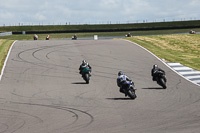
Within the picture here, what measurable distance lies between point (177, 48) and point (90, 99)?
27.5 m

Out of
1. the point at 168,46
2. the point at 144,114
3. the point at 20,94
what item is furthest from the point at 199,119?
the point at 168,46

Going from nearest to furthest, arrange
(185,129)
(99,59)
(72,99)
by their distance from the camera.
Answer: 1. (185,129)
2. (72,99)
3. (99,59)

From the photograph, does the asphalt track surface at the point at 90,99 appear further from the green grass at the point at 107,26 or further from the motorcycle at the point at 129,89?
the green grass at the point at 107,26

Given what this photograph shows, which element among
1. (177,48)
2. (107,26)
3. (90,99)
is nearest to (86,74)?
(90,99)

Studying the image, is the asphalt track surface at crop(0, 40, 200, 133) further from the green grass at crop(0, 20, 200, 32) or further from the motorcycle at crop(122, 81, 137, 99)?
the green grass at crop(0, 20, 200, 32)

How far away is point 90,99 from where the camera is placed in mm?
17438

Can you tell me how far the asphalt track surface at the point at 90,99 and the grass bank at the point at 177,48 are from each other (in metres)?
2.98

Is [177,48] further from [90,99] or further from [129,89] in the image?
[90,99]

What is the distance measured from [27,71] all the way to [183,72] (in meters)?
11.9

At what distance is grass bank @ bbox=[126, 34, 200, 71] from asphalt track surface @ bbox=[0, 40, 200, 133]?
298 cm

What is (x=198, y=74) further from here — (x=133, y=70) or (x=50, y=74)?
(x=50, y=74)

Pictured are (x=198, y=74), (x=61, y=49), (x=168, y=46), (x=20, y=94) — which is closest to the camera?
(x=20, y=94)

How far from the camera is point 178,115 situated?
13555mm

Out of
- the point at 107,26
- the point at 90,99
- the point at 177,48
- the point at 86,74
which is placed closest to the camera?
the point at 90,99
